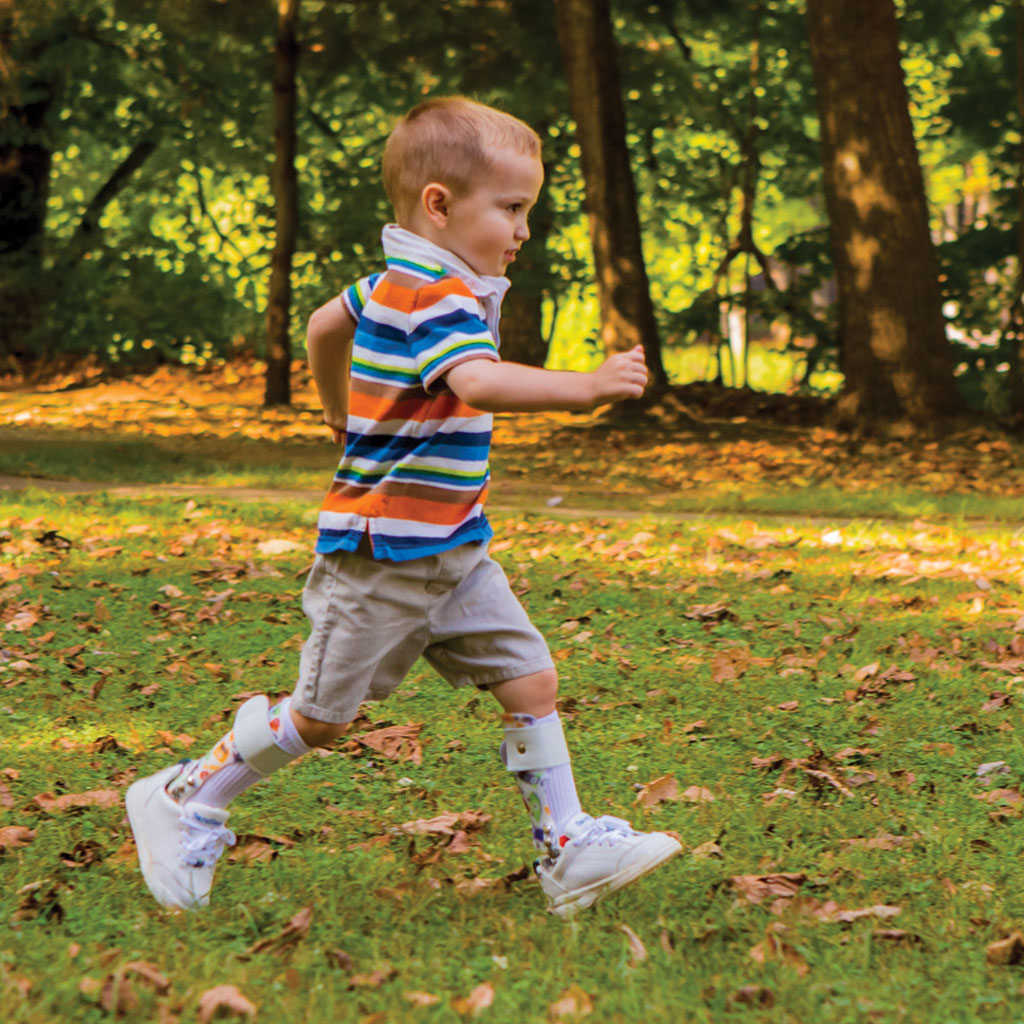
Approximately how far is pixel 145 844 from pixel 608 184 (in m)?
12.8

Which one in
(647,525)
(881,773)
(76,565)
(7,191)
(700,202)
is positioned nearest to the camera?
(881,773)

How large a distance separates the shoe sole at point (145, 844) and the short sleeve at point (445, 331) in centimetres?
113

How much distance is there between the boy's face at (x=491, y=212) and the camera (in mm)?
3031

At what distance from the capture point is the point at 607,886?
313 cm

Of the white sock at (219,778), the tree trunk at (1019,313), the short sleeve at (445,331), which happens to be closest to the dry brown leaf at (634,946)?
the white sock at (219,778)

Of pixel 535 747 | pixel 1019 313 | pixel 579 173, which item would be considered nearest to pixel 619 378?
pixel 535 747

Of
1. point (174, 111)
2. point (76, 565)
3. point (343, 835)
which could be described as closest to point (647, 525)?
point (76, 565)

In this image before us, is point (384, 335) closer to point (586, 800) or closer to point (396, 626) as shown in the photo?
point (396, 626)

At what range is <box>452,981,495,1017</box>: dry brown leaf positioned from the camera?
8.64 ft

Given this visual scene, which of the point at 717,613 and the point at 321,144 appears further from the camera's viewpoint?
the point at 321,144

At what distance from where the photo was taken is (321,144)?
2222cm

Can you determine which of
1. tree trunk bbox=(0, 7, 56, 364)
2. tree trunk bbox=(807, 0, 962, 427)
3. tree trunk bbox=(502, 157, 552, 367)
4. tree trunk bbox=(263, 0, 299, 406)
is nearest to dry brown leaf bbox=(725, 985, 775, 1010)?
tree trunk bbox=(807, 0, 962, 427)

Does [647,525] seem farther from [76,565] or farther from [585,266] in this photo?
[585,266]

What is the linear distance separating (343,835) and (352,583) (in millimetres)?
930
